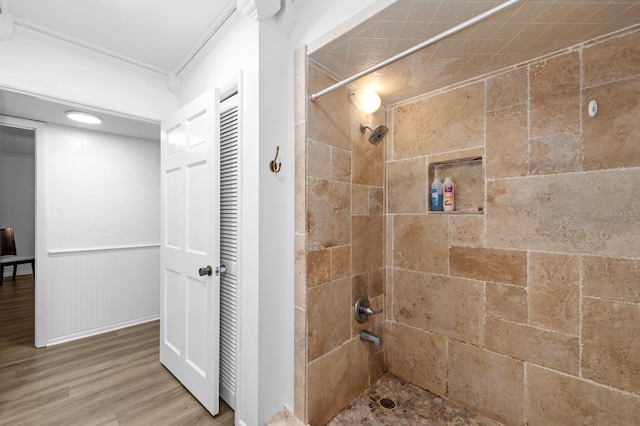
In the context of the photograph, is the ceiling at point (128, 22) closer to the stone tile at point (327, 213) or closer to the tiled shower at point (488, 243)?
the tiled shower at point (488, 243)

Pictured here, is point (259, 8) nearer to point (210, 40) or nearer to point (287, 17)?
point (287, 17)

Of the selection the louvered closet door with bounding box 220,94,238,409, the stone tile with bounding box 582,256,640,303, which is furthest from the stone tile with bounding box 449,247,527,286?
the louvered closet door with bounding box 220,94,238,409

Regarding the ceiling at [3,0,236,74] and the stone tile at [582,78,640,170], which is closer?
the stone tile at [582,78,640,170]

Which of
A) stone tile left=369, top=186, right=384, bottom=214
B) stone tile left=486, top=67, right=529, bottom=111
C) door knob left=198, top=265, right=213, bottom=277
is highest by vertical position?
stone tile left=486, top=67, right=529, bottom=111

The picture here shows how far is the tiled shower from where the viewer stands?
118 centimetres

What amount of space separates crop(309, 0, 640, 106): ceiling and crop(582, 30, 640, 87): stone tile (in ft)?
0.19

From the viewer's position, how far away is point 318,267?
4.70 feet

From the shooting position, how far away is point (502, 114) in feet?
4.81

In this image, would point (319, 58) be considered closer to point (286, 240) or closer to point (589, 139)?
point (286, 240)

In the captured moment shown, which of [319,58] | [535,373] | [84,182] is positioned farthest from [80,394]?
[535,373]

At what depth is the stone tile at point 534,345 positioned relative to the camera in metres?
1.28

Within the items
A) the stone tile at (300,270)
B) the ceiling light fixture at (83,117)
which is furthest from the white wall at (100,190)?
the stone tile at (300,270)

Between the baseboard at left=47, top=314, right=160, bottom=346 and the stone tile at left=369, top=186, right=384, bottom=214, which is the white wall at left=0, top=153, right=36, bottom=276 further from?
the stone tile at left=369, top=186, right=384, bottom=214

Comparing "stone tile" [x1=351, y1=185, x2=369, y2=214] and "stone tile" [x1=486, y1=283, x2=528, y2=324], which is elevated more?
"stone tile" [x1=351, y1=185, x2=369, y2=214]
